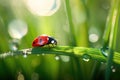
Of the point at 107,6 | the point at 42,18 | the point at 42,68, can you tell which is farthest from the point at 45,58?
the point at 107,6

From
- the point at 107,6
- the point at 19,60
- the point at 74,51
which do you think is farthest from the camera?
the point at 107,6

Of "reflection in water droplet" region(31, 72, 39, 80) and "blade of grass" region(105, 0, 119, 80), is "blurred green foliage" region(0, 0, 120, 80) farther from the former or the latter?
"blade of grass" region(105, 0, 119, 80)

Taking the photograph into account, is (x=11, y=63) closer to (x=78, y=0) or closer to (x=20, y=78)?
(x=20, y=78)

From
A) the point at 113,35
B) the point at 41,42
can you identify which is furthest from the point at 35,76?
the point at 113,35

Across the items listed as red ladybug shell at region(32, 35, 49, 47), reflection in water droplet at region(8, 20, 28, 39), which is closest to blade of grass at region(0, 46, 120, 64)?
red ladybug shell at region(32, 35, 49, 47)

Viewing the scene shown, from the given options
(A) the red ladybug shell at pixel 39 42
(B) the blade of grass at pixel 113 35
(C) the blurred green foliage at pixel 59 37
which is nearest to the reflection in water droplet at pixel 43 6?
(C) the blurred green foliage at pixel 59 37

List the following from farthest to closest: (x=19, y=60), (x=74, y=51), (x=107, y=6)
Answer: (x=107, y=6)
(x=19, y=60)
(x=74, y=51)

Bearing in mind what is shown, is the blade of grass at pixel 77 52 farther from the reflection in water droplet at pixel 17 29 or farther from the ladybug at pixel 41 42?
the reflection in water droplet at pixel 17 29
